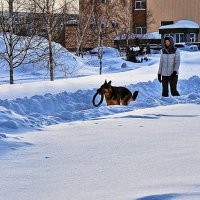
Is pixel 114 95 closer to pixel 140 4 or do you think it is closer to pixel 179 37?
pixel 179 37

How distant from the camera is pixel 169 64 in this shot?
12.9m

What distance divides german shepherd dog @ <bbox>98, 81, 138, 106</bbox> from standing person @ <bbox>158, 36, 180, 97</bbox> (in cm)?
157

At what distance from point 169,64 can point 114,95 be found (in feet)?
6.09

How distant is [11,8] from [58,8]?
2406 millimetres

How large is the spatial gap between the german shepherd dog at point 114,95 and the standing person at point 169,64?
1569mm

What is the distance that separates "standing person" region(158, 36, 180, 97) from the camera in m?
12.7

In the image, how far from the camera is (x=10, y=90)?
1442 centimetres

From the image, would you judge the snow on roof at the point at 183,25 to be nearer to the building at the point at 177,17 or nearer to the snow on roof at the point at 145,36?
the building at the point at 177,17

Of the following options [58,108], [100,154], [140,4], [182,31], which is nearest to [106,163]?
[100,154]

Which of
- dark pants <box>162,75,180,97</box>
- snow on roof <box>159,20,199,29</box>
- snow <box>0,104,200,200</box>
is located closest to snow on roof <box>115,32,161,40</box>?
snow on roof <box>159,20,199,29</box>

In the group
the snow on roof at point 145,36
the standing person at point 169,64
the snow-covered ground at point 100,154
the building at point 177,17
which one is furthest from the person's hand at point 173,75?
the building at point 177,17

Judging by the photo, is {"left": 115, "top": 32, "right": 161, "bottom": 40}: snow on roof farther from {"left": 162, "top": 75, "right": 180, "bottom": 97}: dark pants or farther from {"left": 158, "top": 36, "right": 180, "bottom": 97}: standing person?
{"left": 158, "top": 36, "right": 180, "bottom": 97}: standing person

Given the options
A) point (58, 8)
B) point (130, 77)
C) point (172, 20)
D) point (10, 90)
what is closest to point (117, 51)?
point (172, 20)

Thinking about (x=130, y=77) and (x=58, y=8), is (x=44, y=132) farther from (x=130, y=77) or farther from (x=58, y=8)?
(x=58, y=8)
